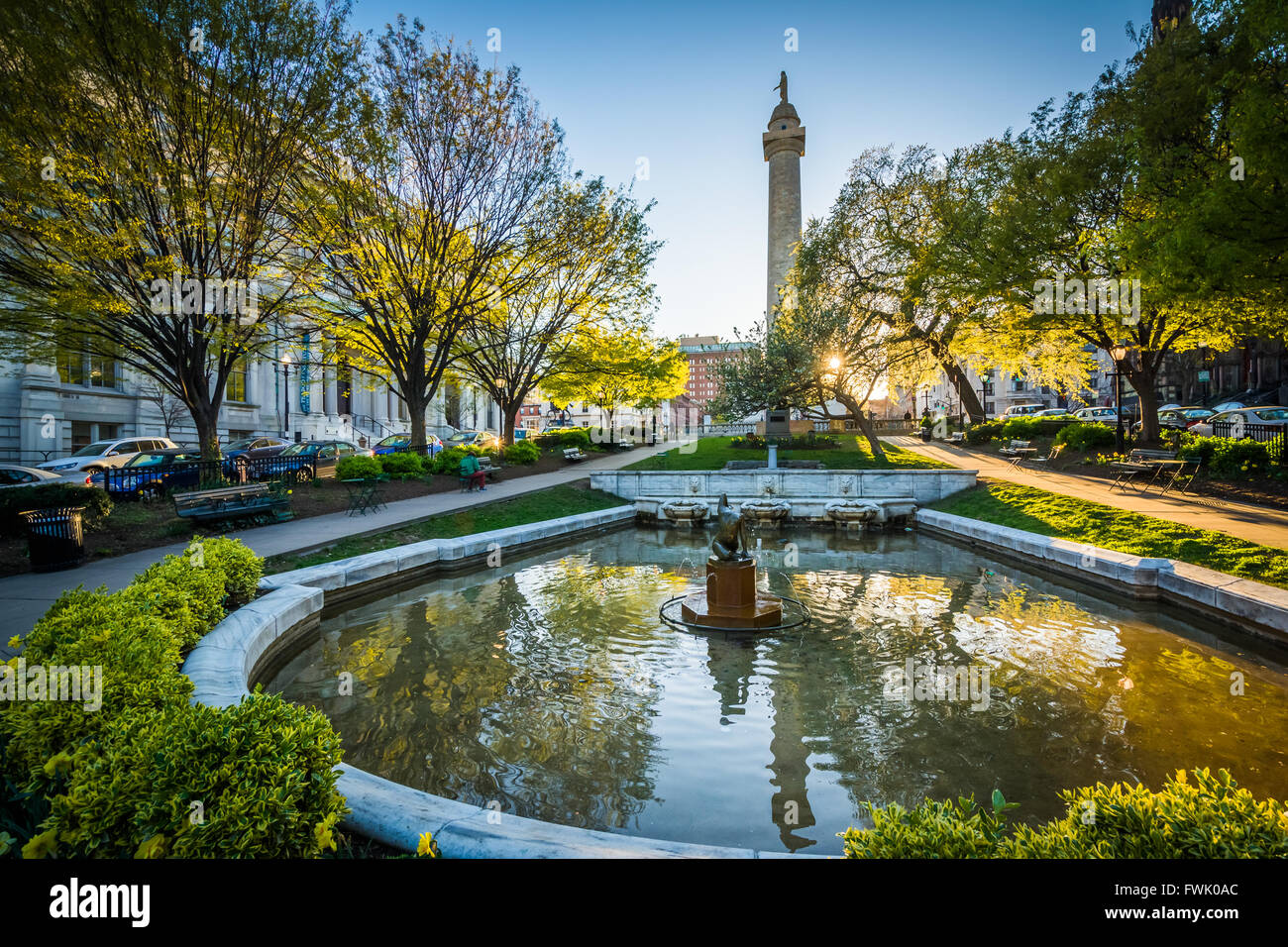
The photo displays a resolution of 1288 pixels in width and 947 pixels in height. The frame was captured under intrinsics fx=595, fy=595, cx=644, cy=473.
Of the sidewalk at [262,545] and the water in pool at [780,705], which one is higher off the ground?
the sidewalk at [262,545]

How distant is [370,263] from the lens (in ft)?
61.4

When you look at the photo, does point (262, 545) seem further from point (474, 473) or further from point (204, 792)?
point (204, 792)

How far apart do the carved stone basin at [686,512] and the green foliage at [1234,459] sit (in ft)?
43.5

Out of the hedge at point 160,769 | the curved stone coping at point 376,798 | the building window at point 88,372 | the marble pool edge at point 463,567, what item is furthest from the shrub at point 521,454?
the hedge at point 160,769

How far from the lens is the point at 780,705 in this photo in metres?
6.00

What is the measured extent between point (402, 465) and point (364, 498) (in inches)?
181

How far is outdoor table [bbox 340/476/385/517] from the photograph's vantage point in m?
15.4

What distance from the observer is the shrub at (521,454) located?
84.4 feet

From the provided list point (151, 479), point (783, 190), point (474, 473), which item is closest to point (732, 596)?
point (474, 473)

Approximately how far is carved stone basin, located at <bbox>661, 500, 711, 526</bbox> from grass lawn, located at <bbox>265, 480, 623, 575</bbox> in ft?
7.07

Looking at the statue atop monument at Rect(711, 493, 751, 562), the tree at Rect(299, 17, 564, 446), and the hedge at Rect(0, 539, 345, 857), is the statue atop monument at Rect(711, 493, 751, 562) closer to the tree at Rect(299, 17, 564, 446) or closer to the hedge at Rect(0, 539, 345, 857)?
the hedge at Rect(0, 539, 345, 857)

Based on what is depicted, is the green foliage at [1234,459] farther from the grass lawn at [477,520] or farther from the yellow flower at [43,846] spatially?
the yellow flower at [43,846]

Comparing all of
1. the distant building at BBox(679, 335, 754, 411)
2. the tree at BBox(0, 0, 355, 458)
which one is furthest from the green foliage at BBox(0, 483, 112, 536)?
the distant building at BBox(679, 335, 754, 411)
